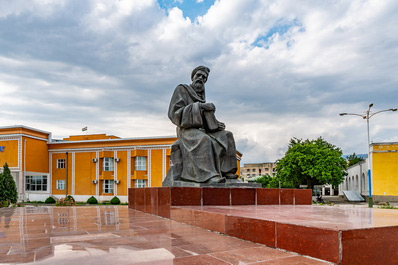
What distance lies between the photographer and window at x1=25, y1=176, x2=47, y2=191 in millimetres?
34094

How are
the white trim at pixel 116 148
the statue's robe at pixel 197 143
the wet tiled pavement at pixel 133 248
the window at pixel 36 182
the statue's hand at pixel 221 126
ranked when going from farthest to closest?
1. the window at pixel 36 182
2. the white trim at pixel 116 148
3. the statue's hand at pixel 221 126
4. the statue's robe at pixel 197 143
5. the wet tiled pavement at pixel 133 248

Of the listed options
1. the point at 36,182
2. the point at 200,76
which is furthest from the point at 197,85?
the point at 36,182

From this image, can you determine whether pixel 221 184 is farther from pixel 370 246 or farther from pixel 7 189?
pixel 7 189

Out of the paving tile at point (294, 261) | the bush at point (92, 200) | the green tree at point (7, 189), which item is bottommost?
the bush at point (92, 200)

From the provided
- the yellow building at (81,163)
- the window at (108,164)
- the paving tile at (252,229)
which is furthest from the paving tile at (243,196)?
the window at (108,164)

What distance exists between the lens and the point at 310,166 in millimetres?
30375

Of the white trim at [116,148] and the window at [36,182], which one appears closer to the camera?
the white trim at [116,148]

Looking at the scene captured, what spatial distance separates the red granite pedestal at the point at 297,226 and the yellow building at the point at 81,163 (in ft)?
81.1

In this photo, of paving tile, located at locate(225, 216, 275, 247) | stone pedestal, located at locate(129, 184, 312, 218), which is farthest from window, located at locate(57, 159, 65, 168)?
paving tile, located at locate(225, 216, 275, 247)

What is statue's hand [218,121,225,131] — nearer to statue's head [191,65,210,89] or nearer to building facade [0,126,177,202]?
statue's head [191,65,210,89]

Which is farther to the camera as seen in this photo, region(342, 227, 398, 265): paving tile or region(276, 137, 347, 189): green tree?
region(276, 137, 347, 189): green tree

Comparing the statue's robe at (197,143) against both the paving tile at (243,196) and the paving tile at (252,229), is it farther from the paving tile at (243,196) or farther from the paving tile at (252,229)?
the paving tile at (252,229)

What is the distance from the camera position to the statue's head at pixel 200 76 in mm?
7730

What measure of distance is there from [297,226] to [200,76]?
508cm
